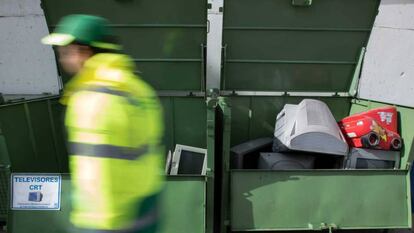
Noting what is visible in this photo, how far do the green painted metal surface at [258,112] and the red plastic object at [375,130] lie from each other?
701 mm

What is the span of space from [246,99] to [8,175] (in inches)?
98.1

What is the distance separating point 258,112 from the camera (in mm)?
4672

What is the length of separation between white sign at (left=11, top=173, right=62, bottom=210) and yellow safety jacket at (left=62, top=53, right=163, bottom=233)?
175cm

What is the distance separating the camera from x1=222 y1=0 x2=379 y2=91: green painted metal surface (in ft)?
14.1

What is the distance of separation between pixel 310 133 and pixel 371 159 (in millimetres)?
656

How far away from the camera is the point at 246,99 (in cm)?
463

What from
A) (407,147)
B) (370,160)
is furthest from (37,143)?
(407,147)

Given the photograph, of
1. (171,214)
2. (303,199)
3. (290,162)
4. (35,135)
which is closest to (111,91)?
(171,214)

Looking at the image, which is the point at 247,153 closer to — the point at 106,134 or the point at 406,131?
the point at 406,131

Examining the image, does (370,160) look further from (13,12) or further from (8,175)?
(13,12)

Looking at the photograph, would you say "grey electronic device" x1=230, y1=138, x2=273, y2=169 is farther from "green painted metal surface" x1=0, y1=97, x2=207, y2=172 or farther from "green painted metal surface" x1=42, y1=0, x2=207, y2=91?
"green painted metal surface" x1=42, y1=0, x2=207, y2=91

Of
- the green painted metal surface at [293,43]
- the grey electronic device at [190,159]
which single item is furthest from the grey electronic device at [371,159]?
the grey electronic device at [190,159]

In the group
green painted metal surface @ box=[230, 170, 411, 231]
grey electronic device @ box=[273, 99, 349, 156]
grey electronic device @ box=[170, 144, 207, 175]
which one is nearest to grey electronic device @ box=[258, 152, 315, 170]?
grey electronic device @ box=[273, 99, 349, 156]

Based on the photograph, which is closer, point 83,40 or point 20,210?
point 83,40
